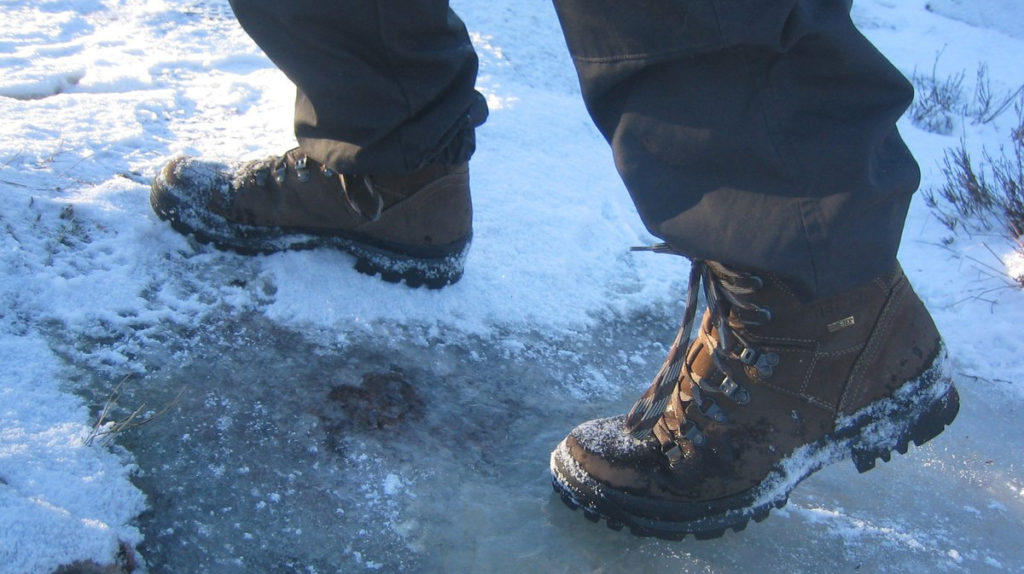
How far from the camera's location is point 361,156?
187cm

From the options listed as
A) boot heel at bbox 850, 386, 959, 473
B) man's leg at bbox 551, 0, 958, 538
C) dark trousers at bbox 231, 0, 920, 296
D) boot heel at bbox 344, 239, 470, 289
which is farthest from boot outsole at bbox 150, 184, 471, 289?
boot heel at bbox 850, 386, 959, 473

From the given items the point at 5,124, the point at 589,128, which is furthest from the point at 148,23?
the point at 589,128

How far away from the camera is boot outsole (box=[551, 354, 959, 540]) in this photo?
1.49 meters

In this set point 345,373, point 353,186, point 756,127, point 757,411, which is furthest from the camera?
point 353,186

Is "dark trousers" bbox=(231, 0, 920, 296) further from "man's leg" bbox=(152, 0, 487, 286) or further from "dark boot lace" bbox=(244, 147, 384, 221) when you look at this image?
"dark boot lace" bbox=(244, 147, 384, 221)

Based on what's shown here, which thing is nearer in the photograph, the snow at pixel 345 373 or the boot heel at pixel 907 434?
the snow at pixel 345 373

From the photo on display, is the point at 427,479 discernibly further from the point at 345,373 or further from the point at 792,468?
the point at 792,468

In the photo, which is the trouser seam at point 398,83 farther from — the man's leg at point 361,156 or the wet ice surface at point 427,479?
the wet ice surface at point 427,479

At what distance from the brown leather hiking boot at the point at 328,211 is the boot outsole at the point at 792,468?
738 millimetres

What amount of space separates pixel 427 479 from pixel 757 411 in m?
0.61

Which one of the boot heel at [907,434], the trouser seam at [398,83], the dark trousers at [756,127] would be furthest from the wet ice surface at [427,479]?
the dark trousers at [756,127]

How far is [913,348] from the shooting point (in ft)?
4.94

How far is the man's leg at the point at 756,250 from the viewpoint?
1.23 metres

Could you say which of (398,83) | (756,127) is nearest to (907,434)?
(756,127)
